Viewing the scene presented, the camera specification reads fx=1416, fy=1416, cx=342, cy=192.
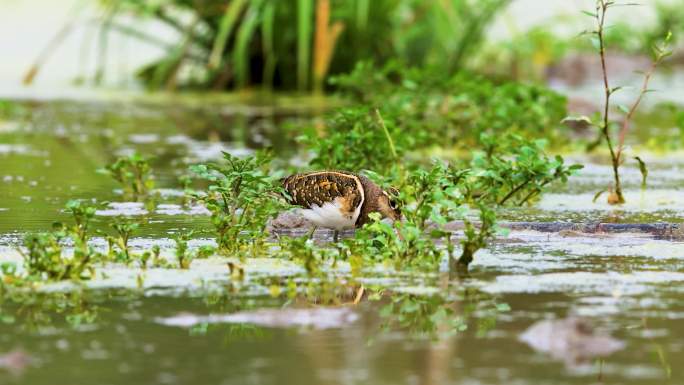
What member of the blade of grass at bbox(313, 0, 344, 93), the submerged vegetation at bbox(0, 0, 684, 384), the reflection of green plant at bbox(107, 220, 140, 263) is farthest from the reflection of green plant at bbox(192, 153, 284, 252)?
the blade of grass at bbox(313, 0, 344, 93)

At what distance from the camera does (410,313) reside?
180 inches

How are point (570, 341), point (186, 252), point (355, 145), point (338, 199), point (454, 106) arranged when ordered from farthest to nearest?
1. point (454, 106)
2. point (355, 145)
3. point (338, 199)
4. point (186, 252)
5. point (570, 341)

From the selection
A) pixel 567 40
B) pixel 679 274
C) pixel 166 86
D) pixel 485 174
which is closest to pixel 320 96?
pixel 166 86

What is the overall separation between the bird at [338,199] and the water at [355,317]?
0.39 m

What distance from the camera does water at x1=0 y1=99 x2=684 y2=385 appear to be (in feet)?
12.6

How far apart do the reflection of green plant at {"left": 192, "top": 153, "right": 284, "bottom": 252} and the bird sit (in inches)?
4.5

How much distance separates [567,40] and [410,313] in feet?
58.6

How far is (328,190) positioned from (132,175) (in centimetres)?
223

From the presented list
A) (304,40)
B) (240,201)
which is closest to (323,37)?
(304,40)

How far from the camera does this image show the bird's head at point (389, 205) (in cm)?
594

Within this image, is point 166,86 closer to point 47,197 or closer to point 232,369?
point 47,197

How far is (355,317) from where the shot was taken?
178 inches

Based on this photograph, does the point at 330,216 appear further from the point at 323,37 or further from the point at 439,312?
the point at 323,37

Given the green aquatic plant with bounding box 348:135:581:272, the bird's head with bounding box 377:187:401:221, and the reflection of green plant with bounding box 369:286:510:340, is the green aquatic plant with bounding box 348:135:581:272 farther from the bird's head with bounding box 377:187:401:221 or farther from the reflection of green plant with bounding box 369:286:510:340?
the reflection of green plant with bounding box 369:286:510:340
